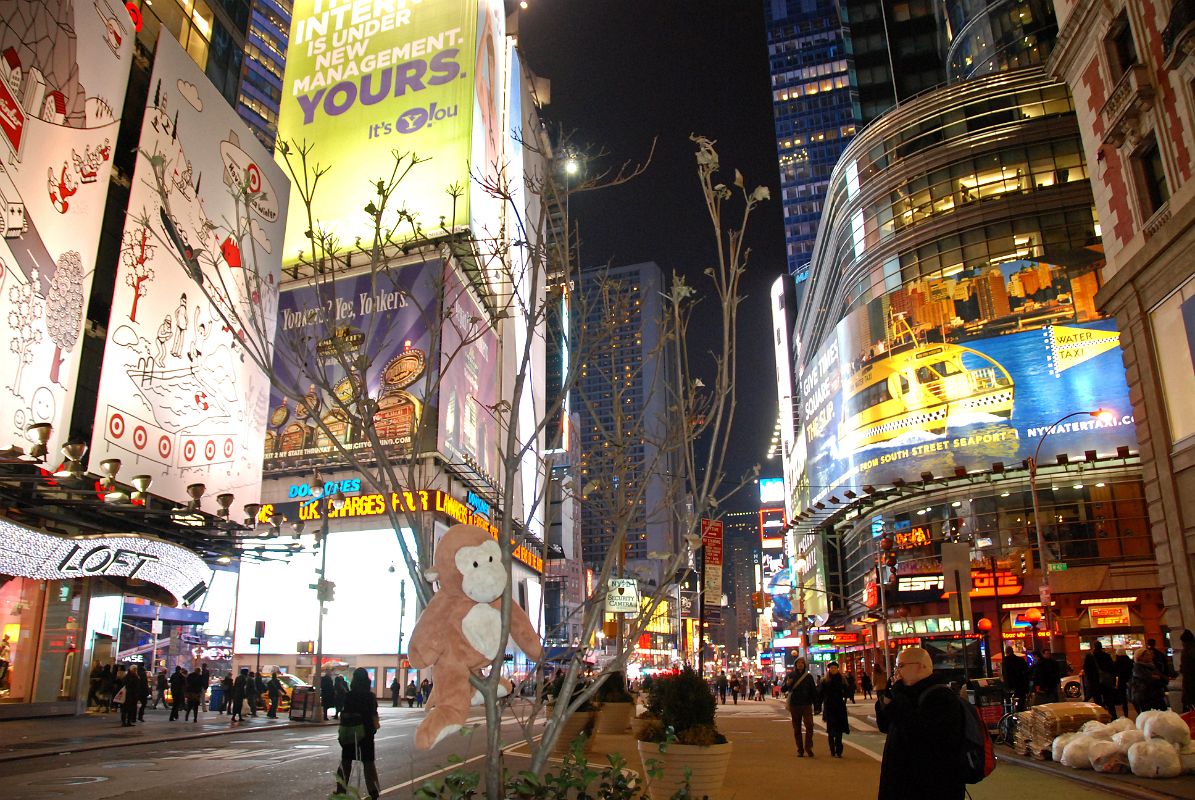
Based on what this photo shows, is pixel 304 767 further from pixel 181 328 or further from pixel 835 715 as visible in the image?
pixel 181 328

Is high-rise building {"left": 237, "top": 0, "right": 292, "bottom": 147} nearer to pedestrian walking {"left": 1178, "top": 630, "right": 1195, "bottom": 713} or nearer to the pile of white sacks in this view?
pedestrian walking {"left": 1178, "top": 630, "right": 1195, "bottom": 713}

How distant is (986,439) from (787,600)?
2662 inches

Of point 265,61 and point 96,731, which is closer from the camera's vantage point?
point 96,731

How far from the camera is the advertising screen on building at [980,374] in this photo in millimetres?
45094

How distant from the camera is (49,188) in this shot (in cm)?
1944

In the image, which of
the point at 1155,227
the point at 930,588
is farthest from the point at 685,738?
the point at 930,588

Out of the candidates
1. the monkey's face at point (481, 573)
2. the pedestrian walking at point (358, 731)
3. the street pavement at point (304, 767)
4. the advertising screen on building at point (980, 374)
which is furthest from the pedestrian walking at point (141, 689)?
the advertising screen on building at point (980, 374)

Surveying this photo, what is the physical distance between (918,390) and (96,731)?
44.6 metres

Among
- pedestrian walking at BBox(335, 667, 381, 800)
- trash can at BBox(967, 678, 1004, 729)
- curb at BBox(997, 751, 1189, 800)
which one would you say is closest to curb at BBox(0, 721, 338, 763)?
pedestrian walking at BBox(335, 667, 381, 800)

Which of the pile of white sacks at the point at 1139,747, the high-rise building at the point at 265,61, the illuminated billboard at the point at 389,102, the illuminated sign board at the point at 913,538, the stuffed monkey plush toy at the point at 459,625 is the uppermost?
the high-rise building at the point at 265,61

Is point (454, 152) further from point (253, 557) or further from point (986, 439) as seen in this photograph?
point (986, 439)

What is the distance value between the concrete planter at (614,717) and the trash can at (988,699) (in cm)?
703

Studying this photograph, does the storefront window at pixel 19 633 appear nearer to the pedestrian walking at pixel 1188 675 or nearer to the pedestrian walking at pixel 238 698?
the pedestrian walking at pixel 238 698

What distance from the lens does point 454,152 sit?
172 ft
